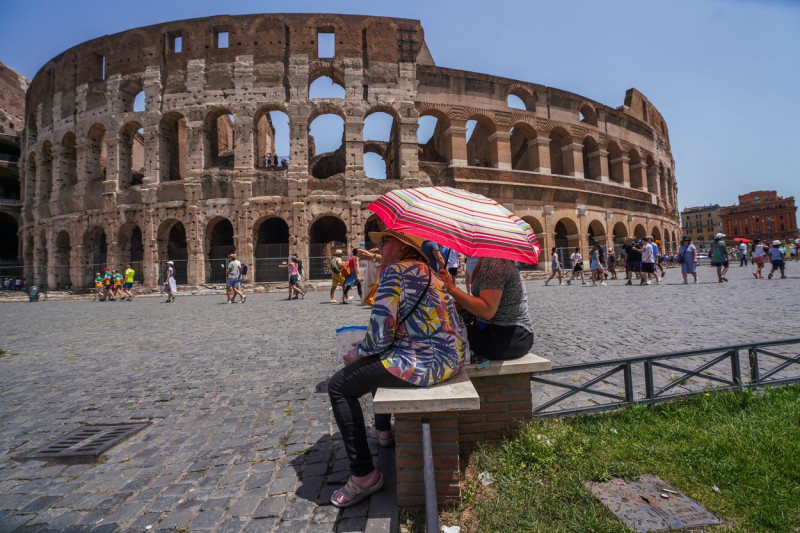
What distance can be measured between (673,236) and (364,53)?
1102 inches

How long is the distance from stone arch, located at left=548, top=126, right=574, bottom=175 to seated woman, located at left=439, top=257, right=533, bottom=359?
22.6 meters

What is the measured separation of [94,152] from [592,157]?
2968 cm

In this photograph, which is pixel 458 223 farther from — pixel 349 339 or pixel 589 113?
pixel 589 113

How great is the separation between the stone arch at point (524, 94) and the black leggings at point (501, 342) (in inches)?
854

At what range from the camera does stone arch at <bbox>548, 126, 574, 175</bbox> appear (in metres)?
22.4

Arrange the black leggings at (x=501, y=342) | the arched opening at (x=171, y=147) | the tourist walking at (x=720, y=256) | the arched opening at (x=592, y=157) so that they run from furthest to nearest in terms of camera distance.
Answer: the arched opening at (x=592, y=157) < the arched opening at (x=171, y=147) < the tourist walking at (x=720, y=256) < the black leggings at (x=501, y=342)

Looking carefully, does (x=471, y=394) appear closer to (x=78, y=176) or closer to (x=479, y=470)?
(x=479, y=470)

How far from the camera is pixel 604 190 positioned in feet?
76.3

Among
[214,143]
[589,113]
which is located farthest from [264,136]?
[589,113]

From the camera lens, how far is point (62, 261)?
74.4 ft

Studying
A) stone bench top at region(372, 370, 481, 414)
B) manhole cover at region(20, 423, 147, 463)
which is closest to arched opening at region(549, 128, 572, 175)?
stone bench top at region(372, 370, 481, 414)

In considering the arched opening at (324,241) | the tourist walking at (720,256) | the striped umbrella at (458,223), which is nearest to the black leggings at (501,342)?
the striped umbrella at (458,223)

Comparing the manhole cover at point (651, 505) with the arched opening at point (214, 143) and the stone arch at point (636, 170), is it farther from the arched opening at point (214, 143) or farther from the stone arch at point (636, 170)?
the stone arch at point (636, 170)

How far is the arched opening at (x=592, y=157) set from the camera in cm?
2358
